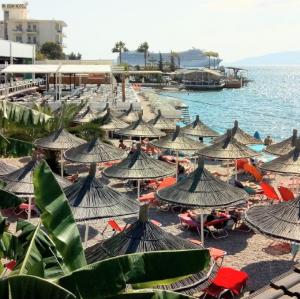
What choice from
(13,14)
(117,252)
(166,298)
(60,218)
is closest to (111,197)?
(117,252)

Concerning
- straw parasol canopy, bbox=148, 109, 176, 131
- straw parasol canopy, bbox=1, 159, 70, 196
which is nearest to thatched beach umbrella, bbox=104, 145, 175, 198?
straw parasol canopy, bbox=1, 159, 70, 196

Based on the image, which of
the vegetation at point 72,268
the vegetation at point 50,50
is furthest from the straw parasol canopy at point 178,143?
the vegetation at point 50,50

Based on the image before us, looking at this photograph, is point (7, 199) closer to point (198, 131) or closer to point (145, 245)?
point (145, 245)

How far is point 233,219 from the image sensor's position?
11.5 meters

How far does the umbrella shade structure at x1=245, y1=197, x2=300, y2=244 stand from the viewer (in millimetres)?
7953

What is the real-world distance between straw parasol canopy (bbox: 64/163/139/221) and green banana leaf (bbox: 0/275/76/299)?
577cm

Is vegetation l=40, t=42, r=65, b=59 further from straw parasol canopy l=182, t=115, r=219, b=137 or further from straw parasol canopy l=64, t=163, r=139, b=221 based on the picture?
straw parasol canopy l=64, t=163, r=139, b=221

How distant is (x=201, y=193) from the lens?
31.2 ft

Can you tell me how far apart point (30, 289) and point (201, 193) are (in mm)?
6942

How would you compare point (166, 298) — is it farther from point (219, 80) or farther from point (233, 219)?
point (219, 80)

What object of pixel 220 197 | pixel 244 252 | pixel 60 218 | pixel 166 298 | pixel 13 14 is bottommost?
pixel 244 252

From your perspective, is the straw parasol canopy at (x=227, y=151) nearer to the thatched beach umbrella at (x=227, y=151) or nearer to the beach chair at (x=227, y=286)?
the thatched beach umbrella at (x=227, y=151)

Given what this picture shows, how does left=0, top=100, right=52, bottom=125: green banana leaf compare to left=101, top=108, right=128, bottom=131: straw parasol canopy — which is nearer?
left=0, top=100, right=52, bottom=125: green banana leaf

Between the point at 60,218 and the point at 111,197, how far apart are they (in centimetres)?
555
